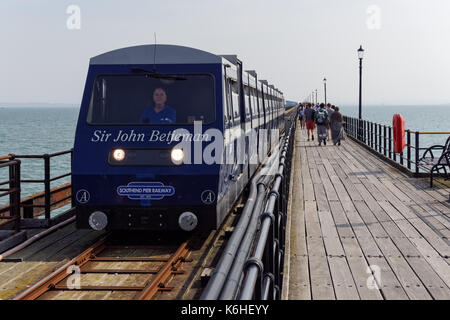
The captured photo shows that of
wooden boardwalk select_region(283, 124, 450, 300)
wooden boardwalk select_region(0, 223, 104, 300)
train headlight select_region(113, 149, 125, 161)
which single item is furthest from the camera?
train headlight select_region(113, 149, 125, 161)

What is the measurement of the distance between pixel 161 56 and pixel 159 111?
87 centimetres

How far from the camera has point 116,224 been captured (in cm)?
877

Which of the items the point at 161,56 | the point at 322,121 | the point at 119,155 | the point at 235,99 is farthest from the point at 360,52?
the point at 119,155

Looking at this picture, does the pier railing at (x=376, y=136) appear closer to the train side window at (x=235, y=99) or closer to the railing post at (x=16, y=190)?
the train side window at (x=235, y=99)

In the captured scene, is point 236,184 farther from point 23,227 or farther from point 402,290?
point 402,290

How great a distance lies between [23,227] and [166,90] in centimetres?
358

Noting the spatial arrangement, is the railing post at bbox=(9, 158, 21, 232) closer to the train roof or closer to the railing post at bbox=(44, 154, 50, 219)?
the railing post at bbox=(44, 154, 50, 219)

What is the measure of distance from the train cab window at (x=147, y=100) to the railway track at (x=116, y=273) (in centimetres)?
188

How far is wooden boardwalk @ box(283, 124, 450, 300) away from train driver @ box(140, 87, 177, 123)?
250cm

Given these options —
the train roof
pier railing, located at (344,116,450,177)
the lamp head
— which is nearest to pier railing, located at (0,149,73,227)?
the train roof

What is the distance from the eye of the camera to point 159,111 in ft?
29.8

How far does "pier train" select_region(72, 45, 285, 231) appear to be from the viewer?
8672mm

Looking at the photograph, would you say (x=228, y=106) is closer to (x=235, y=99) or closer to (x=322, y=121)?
(x=235, y=99)

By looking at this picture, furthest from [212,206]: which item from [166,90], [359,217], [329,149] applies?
[329,149]
